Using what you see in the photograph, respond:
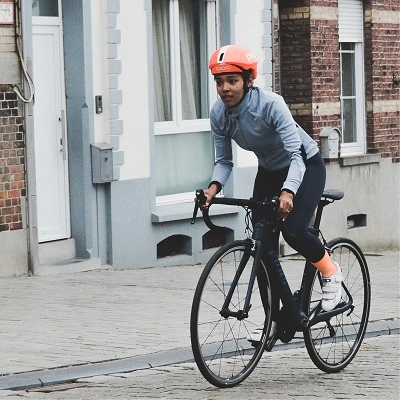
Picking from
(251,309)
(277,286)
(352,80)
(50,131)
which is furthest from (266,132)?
(352,80)

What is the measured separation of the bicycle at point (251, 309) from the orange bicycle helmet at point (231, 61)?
0.70 m

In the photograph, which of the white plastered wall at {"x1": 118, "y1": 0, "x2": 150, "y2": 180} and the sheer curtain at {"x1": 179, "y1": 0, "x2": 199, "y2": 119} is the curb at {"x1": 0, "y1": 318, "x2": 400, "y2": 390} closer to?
the white plastered wall at {"x1": 118, "y1": 0, "x2": 150, "y2": 180}

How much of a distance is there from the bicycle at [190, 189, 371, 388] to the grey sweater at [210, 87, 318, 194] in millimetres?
294

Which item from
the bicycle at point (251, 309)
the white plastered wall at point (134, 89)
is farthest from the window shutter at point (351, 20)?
the bicycle at point (251, 309)

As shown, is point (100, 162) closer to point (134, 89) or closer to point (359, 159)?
point (134, 89)

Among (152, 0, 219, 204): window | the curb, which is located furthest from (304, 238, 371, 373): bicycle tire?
(152, 0, 219, 204): window

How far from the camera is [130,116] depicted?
14.5 m

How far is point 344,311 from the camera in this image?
817 centimetres

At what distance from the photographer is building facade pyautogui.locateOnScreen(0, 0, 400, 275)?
13.1 m

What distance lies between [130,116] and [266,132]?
716 cm

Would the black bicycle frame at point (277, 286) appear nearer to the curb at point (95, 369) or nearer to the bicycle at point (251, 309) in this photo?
the bicycle at point (251, 309)

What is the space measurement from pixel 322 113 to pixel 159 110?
335cm

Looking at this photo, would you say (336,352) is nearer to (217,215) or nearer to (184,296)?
(184,296)

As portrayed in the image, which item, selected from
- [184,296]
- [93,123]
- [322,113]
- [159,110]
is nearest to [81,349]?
[184,296]
